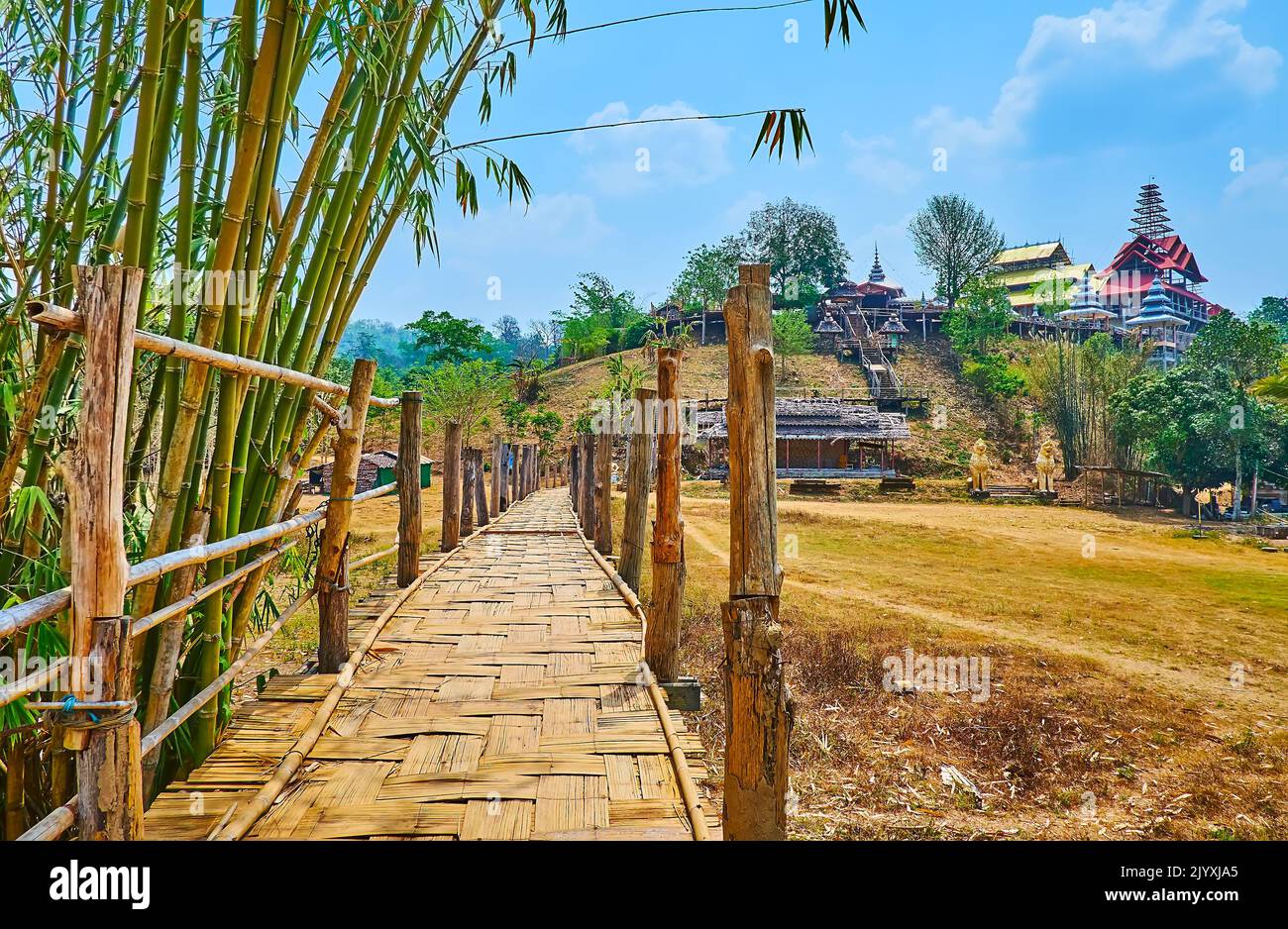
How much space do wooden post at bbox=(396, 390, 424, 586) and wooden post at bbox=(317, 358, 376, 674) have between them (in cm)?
137

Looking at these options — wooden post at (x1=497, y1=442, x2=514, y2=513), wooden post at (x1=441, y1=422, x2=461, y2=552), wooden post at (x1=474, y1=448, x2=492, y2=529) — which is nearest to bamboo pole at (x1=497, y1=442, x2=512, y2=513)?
wooden post at (x1=497, y1=442, x2=514, y2=513)

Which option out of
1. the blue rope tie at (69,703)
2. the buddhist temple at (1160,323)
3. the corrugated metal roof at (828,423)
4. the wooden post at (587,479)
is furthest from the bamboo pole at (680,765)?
the buddhist temple at (1160,323)

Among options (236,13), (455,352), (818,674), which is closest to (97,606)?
(236,13)

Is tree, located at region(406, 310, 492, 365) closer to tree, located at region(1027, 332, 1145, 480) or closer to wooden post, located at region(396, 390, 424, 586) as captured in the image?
tree, located at region(1027, 332, 1145, 480)

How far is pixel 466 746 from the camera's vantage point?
255 centimetres

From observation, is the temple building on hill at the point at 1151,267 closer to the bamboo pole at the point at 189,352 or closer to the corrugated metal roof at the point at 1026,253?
the corrugated metal roof at the point at 1026,253

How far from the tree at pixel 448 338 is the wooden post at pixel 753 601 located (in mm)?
34375

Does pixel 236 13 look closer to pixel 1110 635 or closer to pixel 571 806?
pixel 571 806

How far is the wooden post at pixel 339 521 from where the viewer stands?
10.3 ft

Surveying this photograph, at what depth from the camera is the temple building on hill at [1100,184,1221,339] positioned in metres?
43.6

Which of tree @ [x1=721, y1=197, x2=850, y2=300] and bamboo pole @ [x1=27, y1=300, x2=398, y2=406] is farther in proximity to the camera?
tree @ [x1=721, y1=197, x2=850, y2=300]

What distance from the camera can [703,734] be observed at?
209 inches

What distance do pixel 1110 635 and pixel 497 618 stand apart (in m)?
7.59

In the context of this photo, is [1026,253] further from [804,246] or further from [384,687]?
[384,687]
